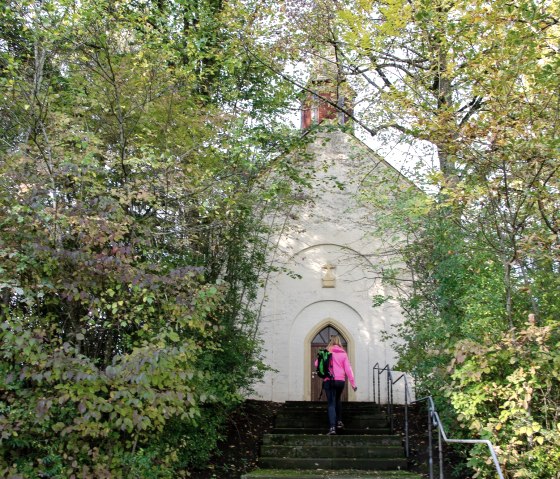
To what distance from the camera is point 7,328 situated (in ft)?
19.1

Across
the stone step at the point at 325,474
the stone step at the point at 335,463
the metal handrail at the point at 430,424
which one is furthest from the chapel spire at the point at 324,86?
the stone step at the point at 325,474

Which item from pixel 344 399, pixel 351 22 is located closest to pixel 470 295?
pixel 351 22

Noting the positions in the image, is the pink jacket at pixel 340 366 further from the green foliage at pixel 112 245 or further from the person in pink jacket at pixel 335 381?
the green foliage at pixel 112 245

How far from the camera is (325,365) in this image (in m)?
10.2

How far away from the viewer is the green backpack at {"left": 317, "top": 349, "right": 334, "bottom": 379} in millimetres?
10102

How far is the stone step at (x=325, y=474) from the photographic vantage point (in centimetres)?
806

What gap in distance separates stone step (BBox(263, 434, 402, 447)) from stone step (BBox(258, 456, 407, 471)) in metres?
0.49

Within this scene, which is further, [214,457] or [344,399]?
[344,399]

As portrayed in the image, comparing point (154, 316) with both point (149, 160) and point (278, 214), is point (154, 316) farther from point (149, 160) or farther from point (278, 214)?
point (278, 214)

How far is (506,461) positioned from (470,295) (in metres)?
2.04

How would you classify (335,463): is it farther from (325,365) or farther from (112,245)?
(112,245)

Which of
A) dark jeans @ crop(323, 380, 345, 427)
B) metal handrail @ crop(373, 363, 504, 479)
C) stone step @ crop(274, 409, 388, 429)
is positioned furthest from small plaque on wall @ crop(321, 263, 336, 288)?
dark jeans @ crop(323, 380, 345, 427)

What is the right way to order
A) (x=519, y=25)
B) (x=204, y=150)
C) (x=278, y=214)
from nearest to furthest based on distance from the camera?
1. (x=519, y=25)
2. (x=204, y=150)
3. (x=278, y=214)

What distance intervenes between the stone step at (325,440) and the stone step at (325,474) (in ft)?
2.82
